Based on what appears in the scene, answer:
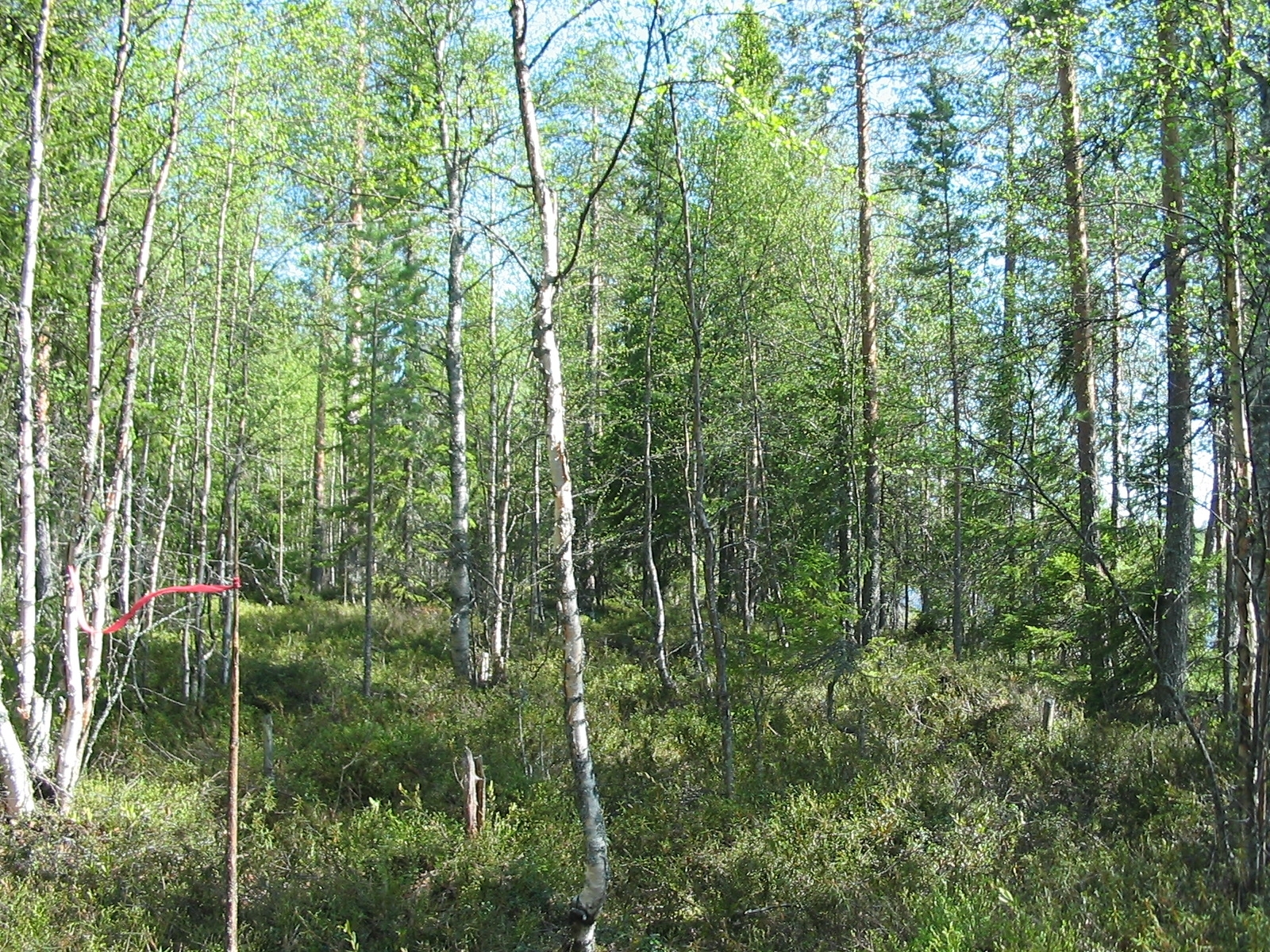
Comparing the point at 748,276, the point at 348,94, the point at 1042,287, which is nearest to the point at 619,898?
the point at 748,276

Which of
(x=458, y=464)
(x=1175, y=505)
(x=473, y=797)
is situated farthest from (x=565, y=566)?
(x=458, y=464)

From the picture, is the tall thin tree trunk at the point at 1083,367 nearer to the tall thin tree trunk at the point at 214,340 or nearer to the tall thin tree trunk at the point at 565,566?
the tall thin tree trunk at the point at 565,566

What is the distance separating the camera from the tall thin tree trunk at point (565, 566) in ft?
18.9

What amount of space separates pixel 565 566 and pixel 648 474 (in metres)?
5.45

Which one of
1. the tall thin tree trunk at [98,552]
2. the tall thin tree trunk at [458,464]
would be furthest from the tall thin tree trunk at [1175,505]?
the tall thin tree trunk at [98,552]

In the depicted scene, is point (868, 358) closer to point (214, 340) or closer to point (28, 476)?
point (214, 340)

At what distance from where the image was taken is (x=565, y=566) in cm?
600

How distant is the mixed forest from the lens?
604cm

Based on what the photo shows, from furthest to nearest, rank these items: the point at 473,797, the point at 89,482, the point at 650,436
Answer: the point at 650,436 → the point at 473,797 → the point at 89,482

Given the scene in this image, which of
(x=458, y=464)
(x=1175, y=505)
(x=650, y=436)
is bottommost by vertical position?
(x=1175, y=505)

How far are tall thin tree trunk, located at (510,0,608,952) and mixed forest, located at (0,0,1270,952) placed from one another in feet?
0.11

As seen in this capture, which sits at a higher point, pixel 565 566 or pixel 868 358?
pixel 868 358

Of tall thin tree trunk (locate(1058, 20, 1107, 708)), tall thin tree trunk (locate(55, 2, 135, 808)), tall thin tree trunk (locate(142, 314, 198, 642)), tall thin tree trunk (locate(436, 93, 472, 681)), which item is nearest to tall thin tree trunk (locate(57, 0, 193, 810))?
tall thin tree trunk (locate(55, 2, 135, 808))

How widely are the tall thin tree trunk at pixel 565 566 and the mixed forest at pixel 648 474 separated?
3 cm
